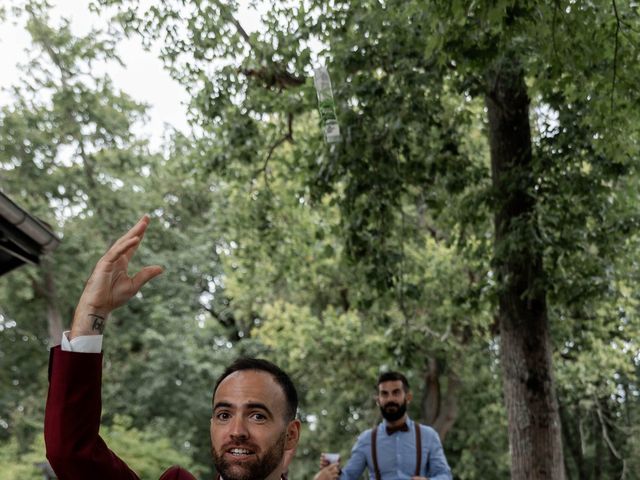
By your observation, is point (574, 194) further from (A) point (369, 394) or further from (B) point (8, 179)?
(B) point (8, 179)

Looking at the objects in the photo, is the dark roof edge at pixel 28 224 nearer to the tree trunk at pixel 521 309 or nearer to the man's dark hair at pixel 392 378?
the man's dark hair at pixel 392 378

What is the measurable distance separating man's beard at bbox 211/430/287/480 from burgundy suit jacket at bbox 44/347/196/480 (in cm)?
33

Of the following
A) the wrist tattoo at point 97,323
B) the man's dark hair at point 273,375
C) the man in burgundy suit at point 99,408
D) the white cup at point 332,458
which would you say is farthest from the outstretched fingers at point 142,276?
the white cup at point 332,458

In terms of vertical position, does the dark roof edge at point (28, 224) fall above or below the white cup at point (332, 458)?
above

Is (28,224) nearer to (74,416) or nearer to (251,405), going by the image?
(251,405)

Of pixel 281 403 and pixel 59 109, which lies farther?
pixel 59 109

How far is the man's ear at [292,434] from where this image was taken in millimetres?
2527

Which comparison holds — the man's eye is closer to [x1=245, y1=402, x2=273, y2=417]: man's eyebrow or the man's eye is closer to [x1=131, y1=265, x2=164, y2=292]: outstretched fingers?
[x1=245, y1=402, x2=273, y2=417]: man's eyebrow

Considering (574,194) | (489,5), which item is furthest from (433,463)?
(574,194)

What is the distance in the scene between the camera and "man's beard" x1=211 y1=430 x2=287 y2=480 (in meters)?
2.30

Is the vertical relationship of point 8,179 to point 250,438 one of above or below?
above

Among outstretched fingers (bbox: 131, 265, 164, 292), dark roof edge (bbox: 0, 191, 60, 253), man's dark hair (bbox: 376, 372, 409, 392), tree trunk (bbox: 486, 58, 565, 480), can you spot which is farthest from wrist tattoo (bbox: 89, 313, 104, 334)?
tree trunk (bbox: 486, 58, 565, 480)

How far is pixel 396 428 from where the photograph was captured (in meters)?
6.31

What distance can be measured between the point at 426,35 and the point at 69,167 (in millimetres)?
17497
